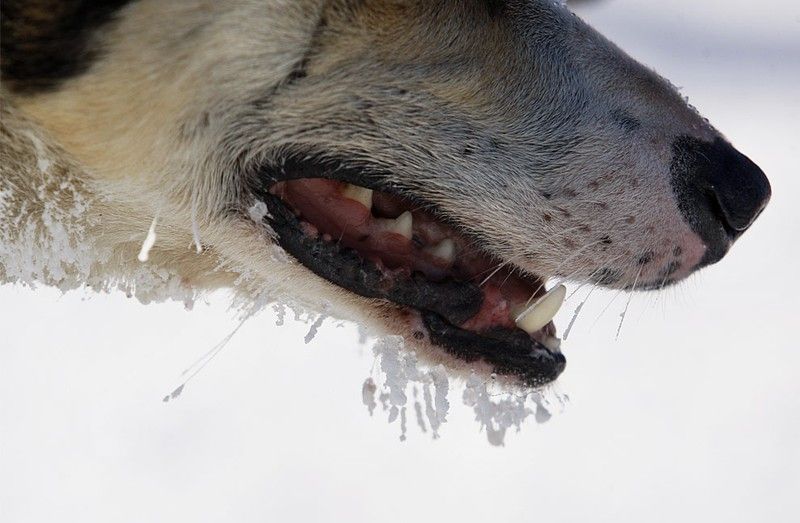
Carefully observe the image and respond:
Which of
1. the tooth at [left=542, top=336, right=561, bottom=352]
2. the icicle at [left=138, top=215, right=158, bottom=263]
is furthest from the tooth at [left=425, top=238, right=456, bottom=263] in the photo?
the icicle at [left=138, top=215, right=158, bottom=263]

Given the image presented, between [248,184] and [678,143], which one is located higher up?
[678,143]

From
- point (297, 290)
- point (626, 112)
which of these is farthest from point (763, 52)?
point (297, 290)

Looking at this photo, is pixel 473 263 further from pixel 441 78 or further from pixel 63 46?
pixel 63 46

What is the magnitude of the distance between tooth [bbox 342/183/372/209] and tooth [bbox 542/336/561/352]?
0.60 m

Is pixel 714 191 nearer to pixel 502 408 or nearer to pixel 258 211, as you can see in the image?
pixel 502 408

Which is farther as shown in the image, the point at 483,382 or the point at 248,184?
the point at 483,382

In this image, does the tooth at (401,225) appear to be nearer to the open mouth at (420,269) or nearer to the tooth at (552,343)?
the open mouth at (420,269)

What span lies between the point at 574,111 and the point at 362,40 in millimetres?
568

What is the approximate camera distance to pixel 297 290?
2.70 meters

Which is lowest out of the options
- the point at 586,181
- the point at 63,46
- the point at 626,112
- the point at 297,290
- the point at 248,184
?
the point at 297,290

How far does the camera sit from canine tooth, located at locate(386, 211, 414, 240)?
263cm

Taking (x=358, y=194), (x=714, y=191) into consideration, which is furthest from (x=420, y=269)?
(x=714, y=191)

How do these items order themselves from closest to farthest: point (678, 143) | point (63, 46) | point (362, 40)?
point (63, 46) → point (362, 40) → point (678, 143)

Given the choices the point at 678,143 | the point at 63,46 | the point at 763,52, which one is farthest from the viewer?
the point at 763,52
